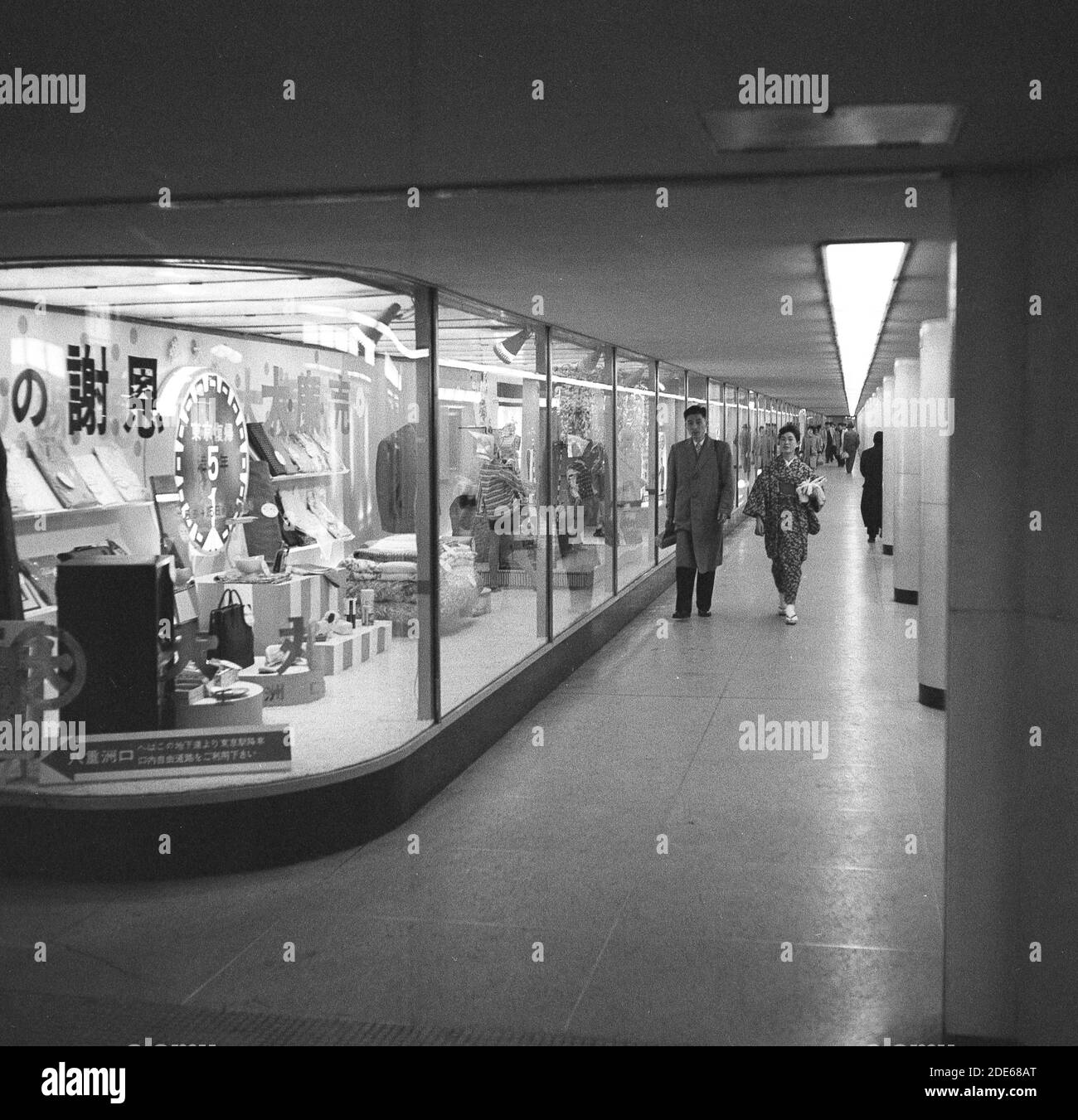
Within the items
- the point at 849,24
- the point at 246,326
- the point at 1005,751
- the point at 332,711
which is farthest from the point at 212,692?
the point at 849,24

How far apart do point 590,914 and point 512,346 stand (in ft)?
16.7

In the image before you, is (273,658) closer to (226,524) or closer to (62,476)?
(226,524)

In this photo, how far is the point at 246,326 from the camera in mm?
6625

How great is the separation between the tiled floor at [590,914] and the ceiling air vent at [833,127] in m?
2.64

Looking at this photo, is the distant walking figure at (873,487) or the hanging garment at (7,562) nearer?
the hanging garment at (7,562)

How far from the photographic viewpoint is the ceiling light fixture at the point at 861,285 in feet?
19.7

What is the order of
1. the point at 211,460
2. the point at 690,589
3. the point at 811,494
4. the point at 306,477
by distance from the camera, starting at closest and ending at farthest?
the point at 211,460, the point at 306,477, the point at 811,494, the point at 690,589

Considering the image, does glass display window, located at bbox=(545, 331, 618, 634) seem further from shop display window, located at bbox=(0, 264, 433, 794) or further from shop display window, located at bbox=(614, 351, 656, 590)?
shop display window, located at bbox=(0, 264, 433, 794)

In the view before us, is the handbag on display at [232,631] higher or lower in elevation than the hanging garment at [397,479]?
lower

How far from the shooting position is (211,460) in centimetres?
673

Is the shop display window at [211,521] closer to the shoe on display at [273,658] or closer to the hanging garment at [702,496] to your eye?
the shoe on display at [273,658]

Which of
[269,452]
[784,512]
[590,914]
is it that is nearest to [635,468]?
[784,512]

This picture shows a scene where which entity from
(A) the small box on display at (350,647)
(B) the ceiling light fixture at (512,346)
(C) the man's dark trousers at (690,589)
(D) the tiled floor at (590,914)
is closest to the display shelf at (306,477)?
(A) the small box on display at (350,647)
